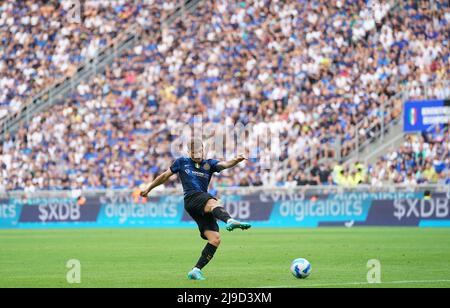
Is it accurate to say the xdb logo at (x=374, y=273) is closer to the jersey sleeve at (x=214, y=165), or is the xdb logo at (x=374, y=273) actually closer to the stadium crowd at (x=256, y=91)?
the jersey sleeve at (x=214, y=165)

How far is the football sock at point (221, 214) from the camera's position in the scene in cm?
1579

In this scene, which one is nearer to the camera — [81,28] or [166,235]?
[166,235]

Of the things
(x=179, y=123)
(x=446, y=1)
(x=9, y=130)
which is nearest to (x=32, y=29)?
(x=9, y=130)

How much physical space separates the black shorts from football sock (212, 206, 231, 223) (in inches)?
12.8

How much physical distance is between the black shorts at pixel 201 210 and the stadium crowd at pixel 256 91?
71.4ft

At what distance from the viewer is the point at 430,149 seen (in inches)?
1502

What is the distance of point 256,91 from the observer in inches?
1736

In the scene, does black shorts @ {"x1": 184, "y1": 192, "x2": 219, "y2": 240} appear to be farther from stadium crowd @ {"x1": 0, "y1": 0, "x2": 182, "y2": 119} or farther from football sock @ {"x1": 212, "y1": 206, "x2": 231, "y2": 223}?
stadium crowd @ {"x1": 0, "y1": 0, "x2": 182, "y2": 119}

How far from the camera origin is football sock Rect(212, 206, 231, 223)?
1579 cm

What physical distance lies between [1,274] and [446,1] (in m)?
30.0

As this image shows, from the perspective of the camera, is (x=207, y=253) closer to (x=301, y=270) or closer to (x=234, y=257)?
(x=301, y=270)

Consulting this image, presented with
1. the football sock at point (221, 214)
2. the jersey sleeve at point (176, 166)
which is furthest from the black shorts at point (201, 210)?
the jersey sleeve at point (176, 166)

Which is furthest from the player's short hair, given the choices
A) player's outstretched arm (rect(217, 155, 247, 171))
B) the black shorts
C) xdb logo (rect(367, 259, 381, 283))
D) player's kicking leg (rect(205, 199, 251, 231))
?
xdb logo (rect(367, 259, 381, 283))
